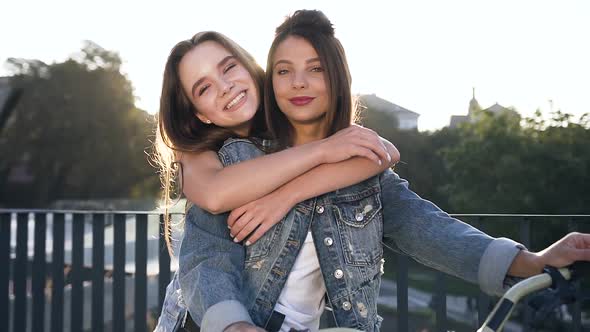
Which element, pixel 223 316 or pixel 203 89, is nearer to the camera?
pixel 223 316

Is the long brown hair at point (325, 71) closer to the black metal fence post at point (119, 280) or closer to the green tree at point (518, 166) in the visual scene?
the black metal fence post at point (119, 280)

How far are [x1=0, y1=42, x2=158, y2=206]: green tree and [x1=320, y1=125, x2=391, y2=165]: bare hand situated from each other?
38.6 meters

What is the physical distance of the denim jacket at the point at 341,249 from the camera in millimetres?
1414

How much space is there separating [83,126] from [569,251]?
1630 inches

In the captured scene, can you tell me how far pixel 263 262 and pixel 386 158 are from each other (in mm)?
346

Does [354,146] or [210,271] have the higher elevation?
[354,146]

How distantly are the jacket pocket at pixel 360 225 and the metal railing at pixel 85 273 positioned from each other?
124cm

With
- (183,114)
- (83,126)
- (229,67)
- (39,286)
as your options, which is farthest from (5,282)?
(83,126)

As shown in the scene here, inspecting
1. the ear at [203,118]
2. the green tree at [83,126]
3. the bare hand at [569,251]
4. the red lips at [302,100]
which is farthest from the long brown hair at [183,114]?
the green tree at [83,126]

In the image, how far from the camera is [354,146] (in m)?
1.42

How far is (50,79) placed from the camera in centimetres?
4006

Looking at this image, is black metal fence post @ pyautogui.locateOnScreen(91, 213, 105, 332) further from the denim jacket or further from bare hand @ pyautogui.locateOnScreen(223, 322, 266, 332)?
bare hand @ pyautogui.locateOnScreen(223, 322, 266, 332)

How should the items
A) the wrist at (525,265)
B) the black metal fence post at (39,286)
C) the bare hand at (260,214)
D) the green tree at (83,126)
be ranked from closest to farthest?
the wrist at (525,265), the bare hand at (260,214), the black metal fence post at (39,286), the green tree at (83,126)

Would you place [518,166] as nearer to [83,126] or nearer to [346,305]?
[346,305]
